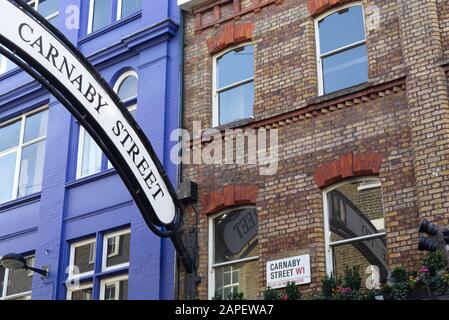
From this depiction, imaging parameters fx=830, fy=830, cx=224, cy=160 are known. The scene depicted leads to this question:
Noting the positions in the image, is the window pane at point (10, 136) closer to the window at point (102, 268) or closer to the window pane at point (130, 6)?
the window pane at point (130, 6)

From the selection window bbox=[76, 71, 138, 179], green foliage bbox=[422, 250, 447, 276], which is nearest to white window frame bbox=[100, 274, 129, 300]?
window bbox=[76, 71, 138, 179]

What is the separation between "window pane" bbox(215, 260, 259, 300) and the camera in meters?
14.1

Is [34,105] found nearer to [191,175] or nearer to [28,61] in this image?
[191,175]

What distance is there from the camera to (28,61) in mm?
12133

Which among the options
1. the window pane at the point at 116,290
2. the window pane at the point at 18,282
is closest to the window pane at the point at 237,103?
the window pane at the point at 116,290

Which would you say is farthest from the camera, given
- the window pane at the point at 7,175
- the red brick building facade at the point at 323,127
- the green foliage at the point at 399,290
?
the window pane at the point at 7,175

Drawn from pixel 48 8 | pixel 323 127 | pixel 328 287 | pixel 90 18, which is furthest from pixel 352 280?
pixel 48 8

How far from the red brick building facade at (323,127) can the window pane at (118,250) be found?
159 cm

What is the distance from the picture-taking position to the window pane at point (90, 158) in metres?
17.3

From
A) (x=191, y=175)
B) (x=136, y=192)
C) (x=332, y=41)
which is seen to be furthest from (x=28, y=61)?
(x=332, y=41)

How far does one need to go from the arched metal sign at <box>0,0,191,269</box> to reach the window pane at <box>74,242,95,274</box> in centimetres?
295

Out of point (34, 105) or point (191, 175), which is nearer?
point (191, 175)
